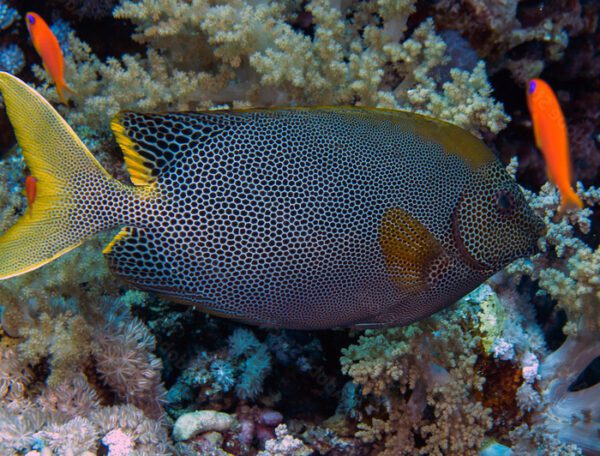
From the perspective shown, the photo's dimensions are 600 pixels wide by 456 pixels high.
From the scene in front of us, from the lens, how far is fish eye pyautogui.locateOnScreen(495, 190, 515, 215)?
88.4 inches

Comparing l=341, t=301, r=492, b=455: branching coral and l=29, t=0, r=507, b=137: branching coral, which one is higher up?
l=29, t=0, r=507, b=137: branching coral

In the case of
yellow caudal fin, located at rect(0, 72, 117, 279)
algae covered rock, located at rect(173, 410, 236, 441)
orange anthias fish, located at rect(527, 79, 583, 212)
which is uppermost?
orange anthias fish, located at rect(527, 79, 583, 212)

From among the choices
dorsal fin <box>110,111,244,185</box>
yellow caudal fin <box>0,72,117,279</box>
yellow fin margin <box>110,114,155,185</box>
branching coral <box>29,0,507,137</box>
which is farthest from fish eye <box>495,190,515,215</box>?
yellow caudal fin <box>0,72,117,279</box>

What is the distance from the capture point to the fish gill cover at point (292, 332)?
270 cm

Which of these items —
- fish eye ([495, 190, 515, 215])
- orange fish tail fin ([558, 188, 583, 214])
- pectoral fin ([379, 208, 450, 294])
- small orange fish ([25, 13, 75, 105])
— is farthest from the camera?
small orange fish ([25, 13, 75, 105])

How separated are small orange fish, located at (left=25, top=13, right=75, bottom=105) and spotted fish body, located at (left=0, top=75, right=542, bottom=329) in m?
1.54

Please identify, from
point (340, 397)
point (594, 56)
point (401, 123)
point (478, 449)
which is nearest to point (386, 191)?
point (401, 123)

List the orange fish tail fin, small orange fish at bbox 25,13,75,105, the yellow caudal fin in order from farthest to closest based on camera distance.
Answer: small orange fish at bbox 25,13,75,105
the orange fish tail fin
the yellow caudal fin

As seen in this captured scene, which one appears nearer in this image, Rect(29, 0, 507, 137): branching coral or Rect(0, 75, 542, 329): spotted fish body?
Rect(0, 75, 542, 329): spotted fish body

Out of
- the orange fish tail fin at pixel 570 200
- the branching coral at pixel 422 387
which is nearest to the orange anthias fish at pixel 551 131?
the orange fish tail fin at pixel 570 200

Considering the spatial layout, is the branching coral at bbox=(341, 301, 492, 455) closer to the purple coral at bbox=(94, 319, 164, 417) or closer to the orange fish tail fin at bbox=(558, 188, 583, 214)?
the orange fish tail fin at bbox=(558, 188, 583, 214)

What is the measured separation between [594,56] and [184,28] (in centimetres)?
406

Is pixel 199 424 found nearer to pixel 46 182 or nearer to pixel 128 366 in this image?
pixel 128 366

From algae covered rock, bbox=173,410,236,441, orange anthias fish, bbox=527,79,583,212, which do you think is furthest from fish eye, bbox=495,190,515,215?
algae covered rock, bbox=173,410,236,441
